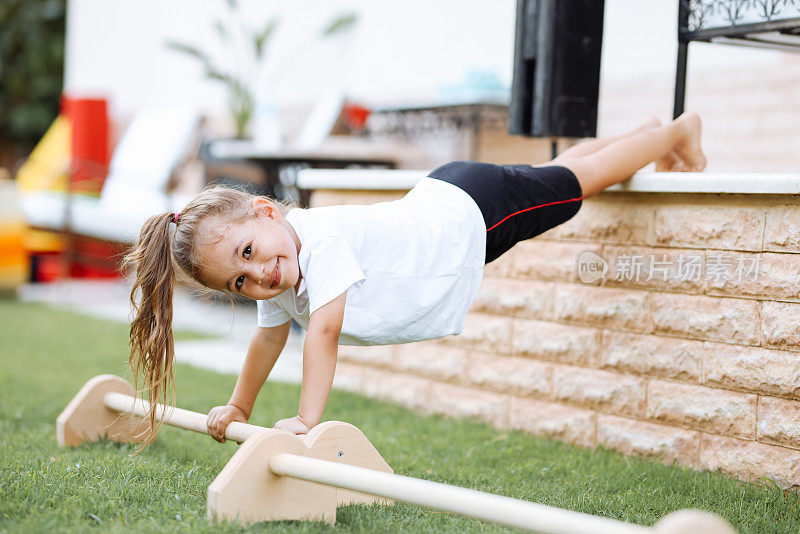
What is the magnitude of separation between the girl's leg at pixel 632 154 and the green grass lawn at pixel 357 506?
885 millimetres

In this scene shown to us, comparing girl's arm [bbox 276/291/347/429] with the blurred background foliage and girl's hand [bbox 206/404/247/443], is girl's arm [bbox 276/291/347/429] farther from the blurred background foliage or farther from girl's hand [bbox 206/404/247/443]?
the blurred background foliage

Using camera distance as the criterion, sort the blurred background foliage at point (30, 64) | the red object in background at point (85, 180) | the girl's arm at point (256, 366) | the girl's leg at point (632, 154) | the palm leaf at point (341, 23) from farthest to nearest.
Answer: the blurred background foliage at point (30, 64) → the palm leaf at point (341, 23) → the red object in background at point (85, 180) → the girl's leg at point (632, 154) → the girl's arm at point (256, 366)

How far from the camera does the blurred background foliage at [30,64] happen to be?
12859mm

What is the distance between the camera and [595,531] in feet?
4.59

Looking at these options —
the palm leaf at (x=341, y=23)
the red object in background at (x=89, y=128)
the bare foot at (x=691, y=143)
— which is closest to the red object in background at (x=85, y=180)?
the red object in background at (x=89, y=128)

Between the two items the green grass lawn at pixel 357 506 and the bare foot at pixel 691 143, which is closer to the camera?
the green grass lawn at pixel 357 506

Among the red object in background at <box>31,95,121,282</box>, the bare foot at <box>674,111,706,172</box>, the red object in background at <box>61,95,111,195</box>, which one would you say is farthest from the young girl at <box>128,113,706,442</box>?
the red object in background at <box>61,95,111,195</box>

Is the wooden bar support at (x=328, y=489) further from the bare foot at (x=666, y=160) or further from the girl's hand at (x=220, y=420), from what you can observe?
the bare foot at (x=666, y=160)

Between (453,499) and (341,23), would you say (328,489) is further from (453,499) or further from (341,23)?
(341,23)

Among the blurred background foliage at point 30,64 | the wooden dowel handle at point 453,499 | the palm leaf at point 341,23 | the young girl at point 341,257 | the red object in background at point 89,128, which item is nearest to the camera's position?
the wooden dowel handle at point 453,499

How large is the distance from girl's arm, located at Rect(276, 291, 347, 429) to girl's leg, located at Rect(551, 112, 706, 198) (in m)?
1.00

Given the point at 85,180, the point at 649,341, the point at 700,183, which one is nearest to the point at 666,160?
the point at 700,183

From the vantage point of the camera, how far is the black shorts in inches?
99.2

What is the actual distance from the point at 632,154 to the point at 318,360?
128cm
